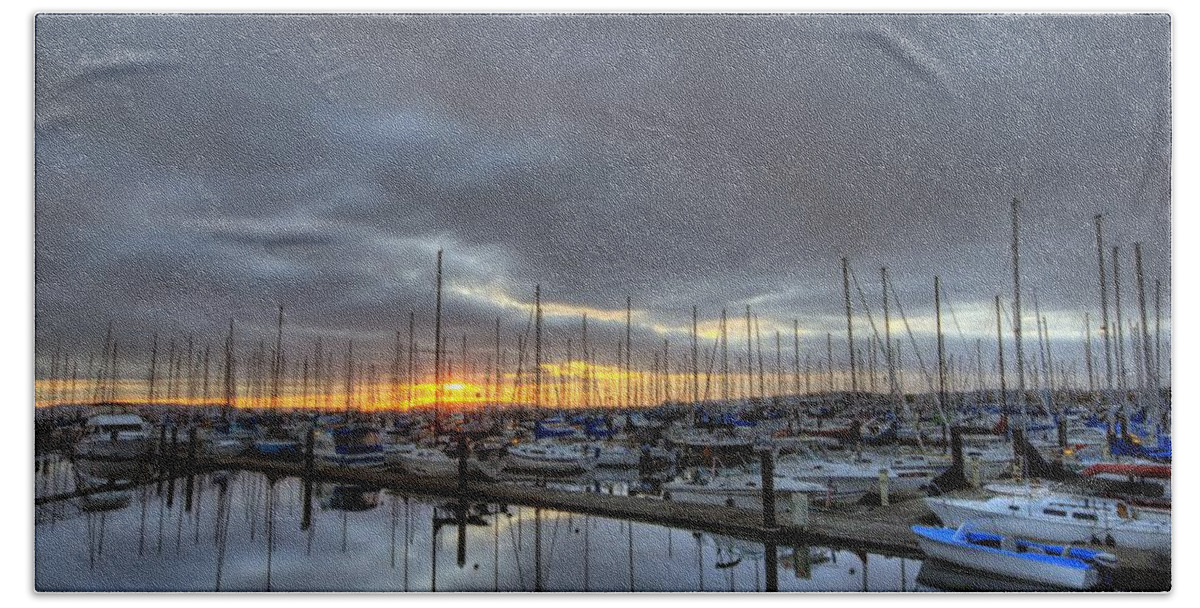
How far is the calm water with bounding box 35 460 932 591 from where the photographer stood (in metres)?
4.10

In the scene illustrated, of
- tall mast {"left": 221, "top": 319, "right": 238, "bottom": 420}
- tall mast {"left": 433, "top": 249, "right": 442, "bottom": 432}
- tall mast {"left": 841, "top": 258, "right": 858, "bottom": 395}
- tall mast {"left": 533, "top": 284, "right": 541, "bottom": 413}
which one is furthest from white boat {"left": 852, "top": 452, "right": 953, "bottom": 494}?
tall mast {"left": 221, "top": 319, "right": 238, "bottom": 420}

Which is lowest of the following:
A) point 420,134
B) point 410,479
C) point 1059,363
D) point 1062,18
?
point 410,479

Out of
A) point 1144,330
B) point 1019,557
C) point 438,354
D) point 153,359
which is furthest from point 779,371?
point 153,359

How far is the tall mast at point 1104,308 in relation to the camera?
13.5ft

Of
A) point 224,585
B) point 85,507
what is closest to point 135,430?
point 85,507

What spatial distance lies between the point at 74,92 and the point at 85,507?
2621 millimetres

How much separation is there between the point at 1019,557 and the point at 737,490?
6.16 feet

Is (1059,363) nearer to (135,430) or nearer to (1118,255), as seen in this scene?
(1118,255)

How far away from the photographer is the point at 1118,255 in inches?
161

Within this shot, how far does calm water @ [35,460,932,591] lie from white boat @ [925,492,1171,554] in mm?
545

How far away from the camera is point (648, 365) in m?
4.89

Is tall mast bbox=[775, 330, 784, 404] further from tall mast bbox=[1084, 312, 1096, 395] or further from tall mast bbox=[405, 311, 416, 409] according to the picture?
tall mast bbox=[405, 311, 416, 409]

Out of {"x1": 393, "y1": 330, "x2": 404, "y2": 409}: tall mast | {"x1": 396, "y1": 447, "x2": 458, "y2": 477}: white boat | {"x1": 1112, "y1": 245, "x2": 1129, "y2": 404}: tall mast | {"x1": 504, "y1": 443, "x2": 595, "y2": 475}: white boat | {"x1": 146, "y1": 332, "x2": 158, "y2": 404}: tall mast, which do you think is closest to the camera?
{"x1": 1112, "y1": 245, "x2": 1129, "y2": 404}: tall mast

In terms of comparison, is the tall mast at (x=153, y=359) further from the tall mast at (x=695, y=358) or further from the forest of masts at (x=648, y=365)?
the tall mast at (x=695, y=358)
